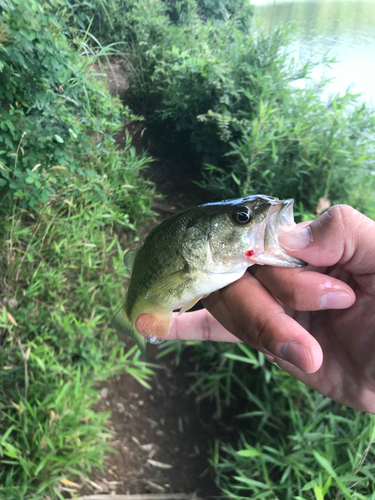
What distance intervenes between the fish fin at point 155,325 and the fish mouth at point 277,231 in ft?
1.81

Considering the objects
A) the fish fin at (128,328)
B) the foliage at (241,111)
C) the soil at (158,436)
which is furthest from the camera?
the foliage at (241,111)

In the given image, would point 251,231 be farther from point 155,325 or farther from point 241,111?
point 241,111

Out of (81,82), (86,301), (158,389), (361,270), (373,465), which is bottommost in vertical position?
(158,389)

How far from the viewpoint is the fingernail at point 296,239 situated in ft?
3.21

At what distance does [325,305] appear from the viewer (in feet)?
3.08

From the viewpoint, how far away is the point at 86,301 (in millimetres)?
2469

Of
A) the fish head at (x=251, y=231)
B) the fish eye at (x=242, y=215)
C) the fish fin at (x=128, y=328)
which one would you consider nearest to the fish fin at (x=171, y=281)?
the fish head at (x=251, y=231)

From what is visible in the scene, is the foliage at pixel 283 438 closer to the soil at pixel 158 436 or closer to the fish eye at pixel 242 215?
the soil at pixel 158 436

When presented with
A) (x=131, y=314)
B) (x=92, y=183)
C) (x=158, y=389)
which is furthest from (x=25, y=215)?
(x=158, y=389)

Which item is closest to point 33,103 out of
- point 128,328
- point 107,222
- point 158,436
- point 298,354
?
point 107,222

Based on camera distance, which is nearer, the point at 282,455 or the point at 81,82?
the point at 282,455

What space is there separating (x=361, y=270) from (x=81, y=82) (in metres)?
2.85

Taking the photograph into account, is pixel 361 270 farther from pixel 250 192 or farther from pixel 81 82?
pixel 81 82

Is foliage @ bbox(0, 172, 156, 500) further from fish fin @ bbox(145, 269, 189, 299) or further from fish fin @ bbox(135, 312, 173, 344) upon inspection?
fish fin @ bbox(145, 269, 189, 299)
